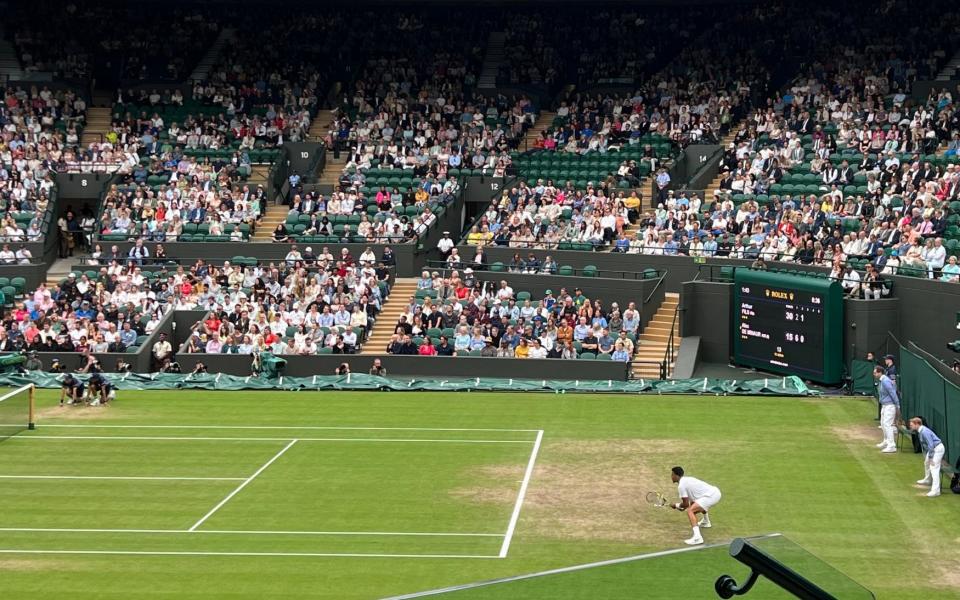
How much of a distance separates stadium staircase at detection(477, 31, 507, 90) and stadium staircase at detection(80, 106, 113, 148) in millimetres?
15844

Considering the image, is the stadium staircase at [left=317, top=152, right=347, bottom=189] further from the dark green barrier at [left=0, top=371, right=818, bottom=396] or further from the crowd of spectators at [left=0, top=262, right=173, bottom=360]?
the dark green barrier at [left=0, top=371, right=818, bottom=396]

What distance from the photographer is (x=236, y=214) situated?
4847cm

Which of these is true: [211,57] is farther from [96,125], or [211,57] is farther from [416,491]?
[416,491]

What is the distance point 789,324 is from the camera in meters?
35.7

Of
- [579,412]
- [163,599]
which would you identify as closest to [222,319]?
[579,412]

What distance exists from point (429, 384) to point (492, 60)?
86.1 ft

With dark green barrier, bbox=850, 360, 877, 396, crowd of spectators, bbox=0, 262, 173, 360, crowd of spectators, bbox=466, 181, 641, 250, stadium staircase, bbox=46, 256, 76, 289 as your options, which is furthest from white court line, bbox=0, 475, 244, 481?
stadium staircase, bbox=46, 256, 76, 289

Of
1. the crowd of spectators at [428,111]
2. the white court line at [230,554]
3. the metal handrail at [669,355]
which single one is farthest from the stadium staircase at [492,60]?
the white court line at [230,554]

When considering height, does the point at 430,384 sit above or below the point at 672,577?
below

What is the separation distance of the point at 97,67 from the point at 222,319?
2425 centimetres

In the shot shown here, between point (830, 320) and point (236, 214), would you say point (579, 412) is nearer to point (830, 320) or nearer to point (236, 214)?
point (830, 320)

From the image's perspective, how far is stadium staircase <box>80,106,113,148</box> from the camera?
54906 mm

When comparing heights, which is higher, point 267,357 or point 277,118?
point 277,118

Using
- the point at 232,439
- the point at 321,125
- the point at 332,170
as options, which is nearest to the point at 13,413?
the point at 232,439
